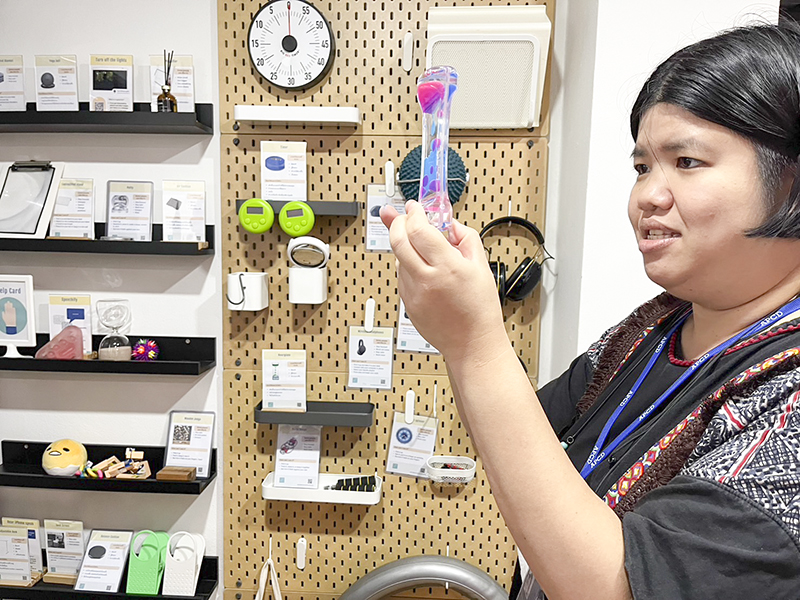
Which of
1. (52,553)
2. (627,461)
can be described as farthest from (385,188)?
(52,553)

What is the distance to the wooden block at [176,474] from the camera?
1929 mm

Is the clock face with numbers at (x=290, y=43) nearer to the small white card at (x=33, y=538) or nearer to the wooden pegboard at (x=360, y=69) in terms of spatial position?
the wooden pegboard at (x=360, y=69)

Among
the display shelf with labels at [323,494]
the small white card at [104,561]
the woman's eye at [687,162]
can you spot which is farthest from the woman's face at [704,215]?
the small white card at [104,561]

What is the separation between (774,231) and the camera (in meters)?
0.62

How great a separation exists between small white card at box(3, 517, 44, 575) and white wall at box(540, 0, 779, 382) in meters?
1.93

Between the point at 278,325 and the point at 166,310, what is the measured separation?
40 cm

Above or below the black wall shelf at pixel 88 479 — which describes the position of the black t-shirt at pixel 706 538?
above

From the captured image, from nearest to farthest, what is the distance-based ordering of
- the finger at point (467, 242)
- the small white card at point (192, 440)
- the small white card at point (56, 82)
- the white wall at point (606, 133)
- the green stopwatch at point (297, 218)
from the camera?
the finger at point (467, 242), the white wall at point (606, 133), the green stopwatch at point (297, 218), the small white card at point (56, 82), the small white card at point (192, 440)

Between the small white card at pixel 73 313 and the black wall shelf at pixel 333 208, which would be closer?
the black wall shelf at pixel 333 208

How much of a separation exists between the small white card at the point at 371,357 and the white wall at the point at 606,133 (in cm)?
57

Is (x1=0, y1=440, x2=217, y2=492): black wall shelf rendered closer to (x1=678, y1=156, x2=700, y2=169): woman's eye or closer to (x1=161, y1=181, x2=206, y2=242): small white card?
(x1=161, y1=181, x2=206, y2=242): small white card

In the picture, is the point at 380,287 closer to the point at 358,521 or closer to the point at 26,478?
the point at 358,521

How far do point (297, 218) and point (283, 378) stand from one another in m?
0.54

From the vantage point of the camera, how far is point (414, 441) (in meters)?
1.97
